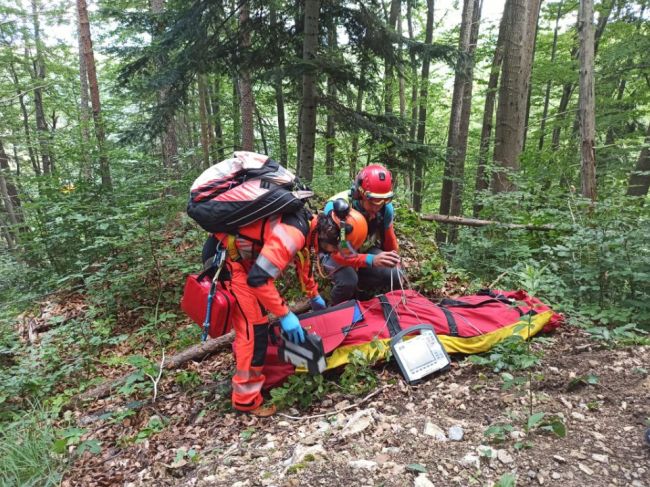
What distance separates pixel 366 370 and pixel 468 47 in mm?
11303

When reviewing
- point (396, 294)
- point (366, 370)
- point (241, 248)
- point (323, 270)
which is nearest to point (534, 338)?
point (396, 294)

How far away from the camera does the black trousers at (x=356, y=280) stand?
4629 millimetres

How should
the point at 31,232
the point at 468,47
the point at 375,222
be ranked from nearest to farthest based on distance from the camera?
the point at 375,222 → the point at 31,232 → the point at 468,47

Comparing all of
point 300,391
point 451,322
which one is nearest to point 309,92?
point 451,322

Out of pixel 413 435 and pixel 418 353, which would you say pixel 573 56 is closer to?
pixel 418 353

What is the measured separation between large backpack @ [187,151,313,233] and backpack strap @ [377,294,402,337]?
56.9 inches

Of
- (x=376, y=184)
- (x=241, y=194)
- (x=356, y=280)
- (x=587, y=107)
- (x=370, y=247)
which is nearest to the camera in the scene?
(x=241, y=194)

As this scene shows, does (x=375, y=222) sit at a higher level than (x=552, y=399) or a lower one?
higher

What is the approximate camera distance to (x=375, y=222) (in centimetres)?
457

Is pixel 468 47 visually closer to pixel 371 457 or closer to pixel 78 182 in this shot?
pixel 78 182

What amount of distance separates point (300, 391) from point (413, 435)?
116 cm

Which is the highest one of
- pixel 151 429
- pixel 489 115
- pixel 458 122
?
pixel 489 115

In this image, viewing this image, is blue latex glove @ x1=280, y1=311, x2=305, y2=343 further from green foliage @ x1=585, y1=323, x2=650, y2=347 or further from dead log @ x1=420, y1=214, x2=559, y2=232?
dead log @ x1=420, y1=214, x2=559, y2=232

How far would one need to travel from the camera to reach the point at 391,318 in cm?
380
